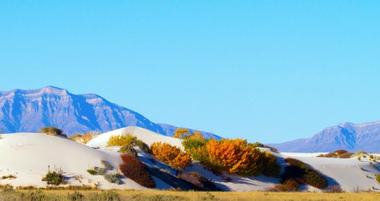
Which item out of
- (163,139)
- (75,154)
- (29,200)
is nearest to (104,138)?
(163,139)

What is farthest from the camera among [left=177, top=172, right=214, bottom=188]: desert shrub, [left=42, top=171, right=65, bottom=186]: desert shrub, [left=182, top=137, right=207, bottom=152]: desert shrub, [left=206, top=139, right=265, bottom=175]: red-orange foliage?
[left=182, top=137, right=207, bottom=152]: desert shrub

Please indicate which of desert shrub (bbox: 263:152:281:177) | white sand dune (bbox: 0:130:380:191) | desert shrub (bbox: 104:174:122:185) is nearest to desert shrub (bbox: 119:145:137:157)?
white sand dune (bbox: 0:130:380:191)

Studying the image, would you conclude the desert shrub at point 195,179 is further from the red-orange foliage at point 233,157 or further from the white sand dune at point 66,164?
the red-orange foliage at point 233,157

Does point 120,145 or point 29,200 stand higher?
point 120,145

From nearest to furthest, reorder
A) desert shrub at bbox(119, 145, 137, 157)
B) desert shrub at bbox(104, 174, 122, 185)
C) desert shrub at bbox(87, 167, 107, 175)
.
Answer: desert shrub at bbox(104, 174, 122, 185) → desert shrub at bbox(87, 167, 107, 175) → desert shrub at bbox(119, 145, 137, 157)

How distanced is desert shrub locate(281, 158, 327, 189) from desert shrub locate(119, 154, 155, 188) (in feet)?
63.3

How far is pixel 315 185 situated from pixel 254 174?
601 cm

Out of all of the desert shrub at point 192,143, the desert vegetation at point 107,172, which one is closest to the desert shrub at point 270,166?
the desert shrub at point 192,143

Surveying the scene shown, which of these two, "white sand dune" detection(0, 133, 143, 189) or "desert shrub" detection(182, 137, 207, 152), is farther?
"desert shrub" detection(182, 137, 207, 152)

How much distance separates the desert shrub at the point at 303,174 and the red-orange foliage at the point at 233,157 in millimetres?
4290

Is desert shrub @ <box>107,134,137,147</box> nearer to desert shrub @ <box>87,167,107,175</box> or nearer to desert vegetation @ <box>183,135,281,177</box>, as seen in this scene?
desert vegetation @ <box>183,135,281,177</box>

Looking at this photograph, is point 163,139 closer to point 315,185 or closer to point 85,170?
point 315,185

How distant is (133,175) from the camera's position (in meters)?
62.2

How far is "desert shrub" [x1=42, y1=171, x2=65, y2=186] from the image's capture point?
5769 centimetres
